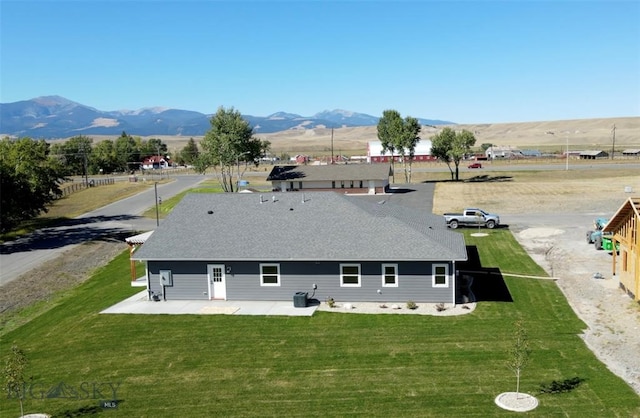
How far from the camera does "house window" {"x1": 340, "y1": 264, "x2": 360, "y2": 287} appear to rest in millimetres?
29516

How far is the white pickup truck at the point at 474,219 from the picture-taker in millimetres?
51344

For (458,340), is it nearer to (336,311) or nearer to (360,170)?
(336,311)

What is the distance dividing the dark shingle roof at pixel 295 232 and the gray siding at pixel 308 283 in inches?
25.1

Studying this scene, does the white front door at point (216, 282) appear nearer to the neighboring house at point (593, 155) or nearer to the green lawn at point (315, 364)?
the green lawn at point (315, 364)

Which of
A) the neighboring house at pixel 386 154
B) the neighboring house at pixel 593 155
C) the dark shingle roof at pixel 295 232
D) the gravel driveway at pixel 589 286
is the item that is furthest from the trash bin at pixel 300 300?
the neighboring house at pixel 593 155

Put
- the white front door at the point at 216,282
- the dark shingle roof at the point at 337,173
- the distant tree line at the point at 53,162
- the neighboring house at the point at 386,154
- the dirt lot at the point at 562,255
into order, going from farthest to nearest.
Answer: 1. the neighboring house at the point at 386,154
2. the dark shingle roof at the point at 337,173
3. the distant tree line at the point at 53,162
4. the white front door at the point at 216,282
5. the dirt lot at the point at 562,255

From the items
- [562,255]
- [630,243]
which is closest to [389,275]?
[630,243]

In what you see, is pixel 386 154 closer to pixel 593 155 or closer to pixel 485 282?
pixel 593 155

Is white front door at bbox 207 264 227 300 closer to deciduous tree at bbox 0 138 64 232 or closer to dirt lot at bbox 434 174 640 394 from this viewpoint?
dirt lot at bbox 434 174 640 394

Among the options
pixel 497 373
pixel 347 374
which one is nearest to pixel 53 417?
pixel 347 374

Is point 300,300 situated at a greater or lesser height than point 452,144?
lesser

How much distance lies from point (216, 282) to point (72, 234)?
1352 inches

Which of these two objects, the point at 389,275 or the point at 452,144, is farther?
the point at 452,144

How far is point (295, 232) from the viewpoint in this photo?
31.8 m
